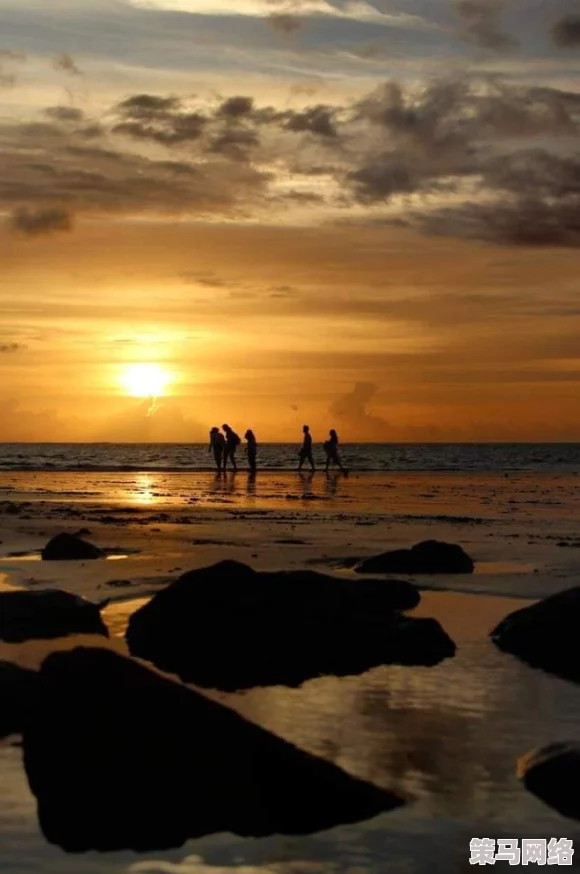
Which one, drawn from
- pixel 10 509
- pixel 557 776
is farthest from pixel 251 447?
pixel 557 776

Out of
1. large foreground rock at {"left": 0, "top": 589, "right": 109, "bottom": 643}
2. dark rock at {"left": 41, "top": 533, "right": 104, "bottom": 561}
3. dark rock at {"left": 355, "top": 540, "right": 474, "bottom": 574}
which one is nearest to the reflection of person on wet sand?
dark rock at {"left": 41, "top": 533, "right": 104, "bottom": 561}

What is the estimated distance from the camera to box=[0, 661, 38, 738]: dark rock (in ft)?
26.1

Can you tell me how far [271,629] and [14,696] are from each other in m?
3.20

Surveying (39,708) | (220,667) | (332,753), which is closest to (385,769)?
(332,753)

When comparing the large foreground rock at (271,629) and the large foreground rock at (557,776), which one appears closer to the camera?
the large foreground rock at (557,776)

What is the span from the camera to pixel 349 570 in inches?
653

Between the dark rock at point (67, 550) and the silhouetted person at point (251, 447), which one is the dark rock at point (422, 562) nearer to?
the dark rock at point (67, 550)

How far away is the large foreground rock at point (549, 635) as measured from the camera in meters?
10.1

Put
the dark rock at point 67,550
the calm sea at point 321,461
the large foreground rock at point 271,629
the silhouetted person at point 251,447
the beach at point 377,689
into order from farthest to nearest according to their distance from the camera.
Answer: the calm sea at point 321,461 < the silhouetted person at point 251,447 < the dark rock at point 67,550 < the large foreground rock at point 271,629 < the beach at point 377,689

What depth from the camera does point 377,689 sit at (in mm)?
9305

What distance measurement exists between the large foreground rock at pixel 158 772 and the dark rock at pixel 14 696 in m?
0.80

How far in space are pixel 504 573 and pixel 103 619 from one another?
6511 mm

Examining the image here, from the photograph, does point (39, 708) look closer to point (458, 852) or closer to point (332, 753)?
point (332, 753)

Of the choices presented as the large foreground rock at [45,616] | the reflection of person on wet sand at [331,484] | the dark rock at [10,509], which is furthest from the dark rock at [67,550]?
the reflection of person on wet sand at [331,484]
